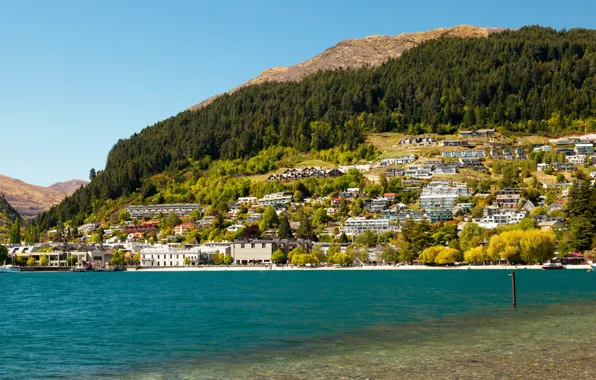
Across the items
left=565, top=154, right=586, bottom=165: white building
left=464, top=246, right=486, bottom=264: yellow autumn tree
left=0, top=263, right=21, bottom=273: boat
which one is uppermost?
left=565, top=154, right=586, bottom=165: white building

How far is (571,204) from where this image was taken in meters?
139

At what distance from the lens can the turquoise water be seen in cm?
2745

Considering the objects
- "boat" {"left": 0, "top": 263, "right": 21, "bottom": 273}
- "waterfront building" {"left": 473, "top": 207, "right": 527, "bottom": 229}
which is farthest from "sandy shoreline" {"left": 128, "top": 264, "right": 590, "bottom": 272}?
"boat" {"left": 0, "top": 263, "right": 21, "bottom": 273}

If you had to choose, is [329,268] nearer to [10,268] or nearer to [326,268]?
[326,268]

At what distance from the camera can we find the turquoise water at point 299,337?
27453mm

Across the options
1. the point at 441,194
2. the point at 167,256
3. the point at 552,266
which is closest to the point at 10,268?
the point at 167,256

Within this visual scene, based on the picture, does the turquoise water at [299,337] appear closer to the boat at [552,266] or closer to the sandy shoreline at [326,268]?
the boat at [552,266]

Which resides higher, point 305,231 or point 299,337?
point 305,231

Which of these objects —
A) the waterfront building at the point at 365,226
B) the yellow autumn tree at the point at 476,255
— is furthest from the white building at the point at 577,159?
the yellow autumn tree at the point at 476,255

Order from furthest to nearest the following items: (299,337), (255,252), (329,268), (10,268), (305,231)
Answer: (305,231) → (10,268) → (255,252) → (329,268) → (299,337)

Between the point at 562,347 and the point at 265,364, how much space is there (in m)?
13.5

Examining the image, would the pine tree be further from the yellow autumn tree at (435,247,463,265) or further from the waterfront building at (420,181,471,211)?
the yellow autumn tree at (435,247,463,265)

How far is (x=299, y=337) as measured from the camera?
3634 cm

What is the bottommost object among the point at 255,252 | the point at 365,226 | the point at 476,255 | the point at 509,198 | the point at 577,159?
the point at 476,255
